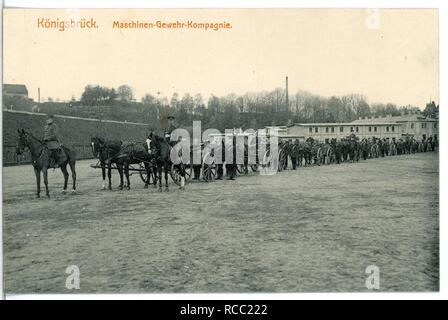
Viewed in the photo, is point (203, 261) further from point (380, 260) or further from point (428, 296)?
point (428, 296)

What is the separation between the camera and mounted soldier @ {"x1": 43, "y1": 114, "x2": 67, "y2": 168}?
842 centimetres

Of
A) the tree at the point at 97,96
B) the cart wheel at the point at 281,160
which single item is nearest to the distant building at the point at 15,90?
the tree at the point at 97,96

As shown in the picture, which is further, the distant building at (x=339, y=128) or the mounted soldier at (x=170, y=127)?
the distant building at (x=339, y=128)

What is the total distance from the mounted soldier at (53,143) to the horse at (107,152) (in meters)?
1.15

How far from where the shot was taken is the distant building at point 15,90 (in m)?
6.30

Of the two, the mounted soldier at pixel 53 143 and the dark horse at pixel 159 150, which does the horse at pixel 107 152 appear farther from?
the mounted soldier at pixel 53 143

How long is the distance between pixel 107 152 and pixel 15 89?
163 inches

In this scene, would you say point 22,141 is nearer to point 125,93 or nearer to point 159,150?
point 125,93

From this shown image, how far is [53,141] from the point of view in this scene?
8695 millimetres

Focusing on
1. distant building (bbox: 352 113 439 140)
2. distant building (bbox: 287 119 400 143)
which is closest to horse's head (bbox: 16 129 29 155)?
distant building (bbox: 287 119 400 143)

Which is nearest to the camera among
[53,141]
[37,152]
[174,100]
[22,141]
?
[174,100]

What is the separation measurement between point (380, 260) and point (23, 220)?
5333mm

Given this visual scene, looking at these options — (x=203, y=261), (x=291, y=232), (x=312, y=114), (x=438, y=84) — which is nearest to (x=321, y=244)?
(x=291, y=232)
